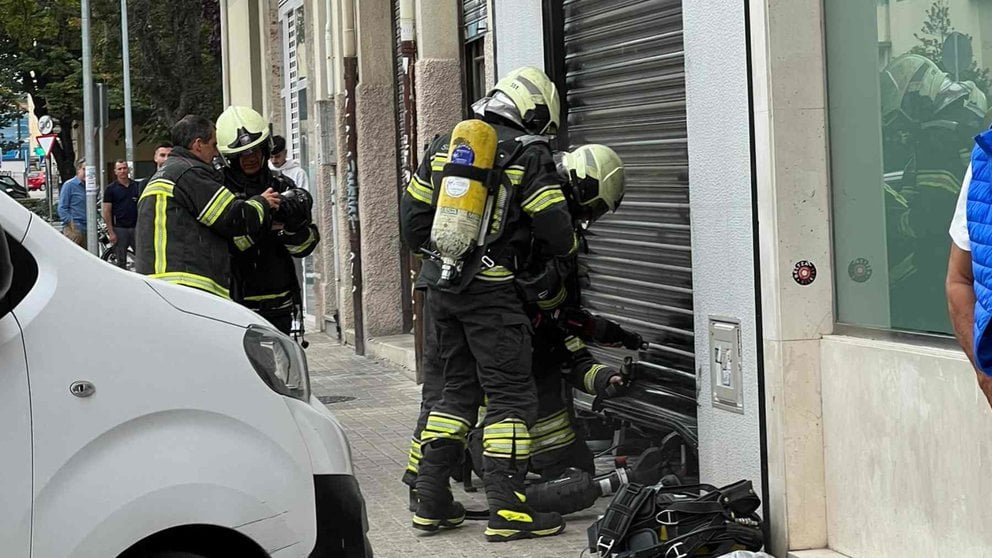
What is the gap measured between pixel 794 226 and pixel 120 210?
16733 mm

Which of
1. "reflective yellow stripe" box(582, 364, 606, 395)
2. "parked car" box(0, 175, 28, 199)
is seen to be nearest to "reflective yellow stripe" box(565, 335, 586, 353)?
"reflective yellow stripe" box(582, 364, 606, 395)

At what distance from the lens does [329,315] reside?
16.7 m

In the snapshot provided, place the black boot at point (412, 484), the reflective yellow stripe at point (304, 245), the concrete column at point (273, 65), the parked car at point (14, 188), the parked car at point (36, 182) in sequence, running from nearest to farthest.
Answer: the black boot at point (412, 484)
the reflective yellow stripe at point (304, 245)
the concrete column at point (273, 65)
the parked car at point (14, 188)
the parked car at point (36, 182)

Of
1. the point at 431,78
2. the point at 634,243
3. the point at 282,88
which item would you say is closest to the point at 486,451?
the point at 634,243

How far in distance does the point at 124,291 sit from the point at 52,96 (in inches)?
1885

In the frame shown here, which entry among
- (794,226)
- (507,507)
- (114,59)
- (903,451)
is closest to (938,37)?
(794,226)

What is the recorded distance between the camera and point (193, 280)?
6.93m

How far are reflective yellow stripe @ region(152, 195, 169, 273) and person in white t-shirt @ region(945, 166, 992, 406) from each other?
421 centimetres

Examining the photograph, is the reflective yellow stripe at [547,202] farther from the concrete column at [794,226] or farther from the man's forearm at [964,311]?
the man's forearm at [964,311]

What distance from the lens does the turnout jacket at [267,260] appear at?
7.43 meters

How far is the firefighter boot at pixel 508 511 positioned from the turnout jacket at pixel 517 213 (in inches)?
32.2

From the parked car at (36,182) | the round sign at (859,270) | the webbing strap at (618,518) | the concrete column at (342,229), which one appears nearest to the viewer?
the round sign at (859,270)

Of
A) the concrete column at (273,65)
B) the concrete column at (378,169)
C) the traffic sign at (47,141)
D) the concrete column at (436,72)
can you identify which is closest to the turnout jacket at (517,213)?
the concrete column at (436,72)

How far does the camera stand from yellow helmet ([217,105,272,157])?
285 inches
